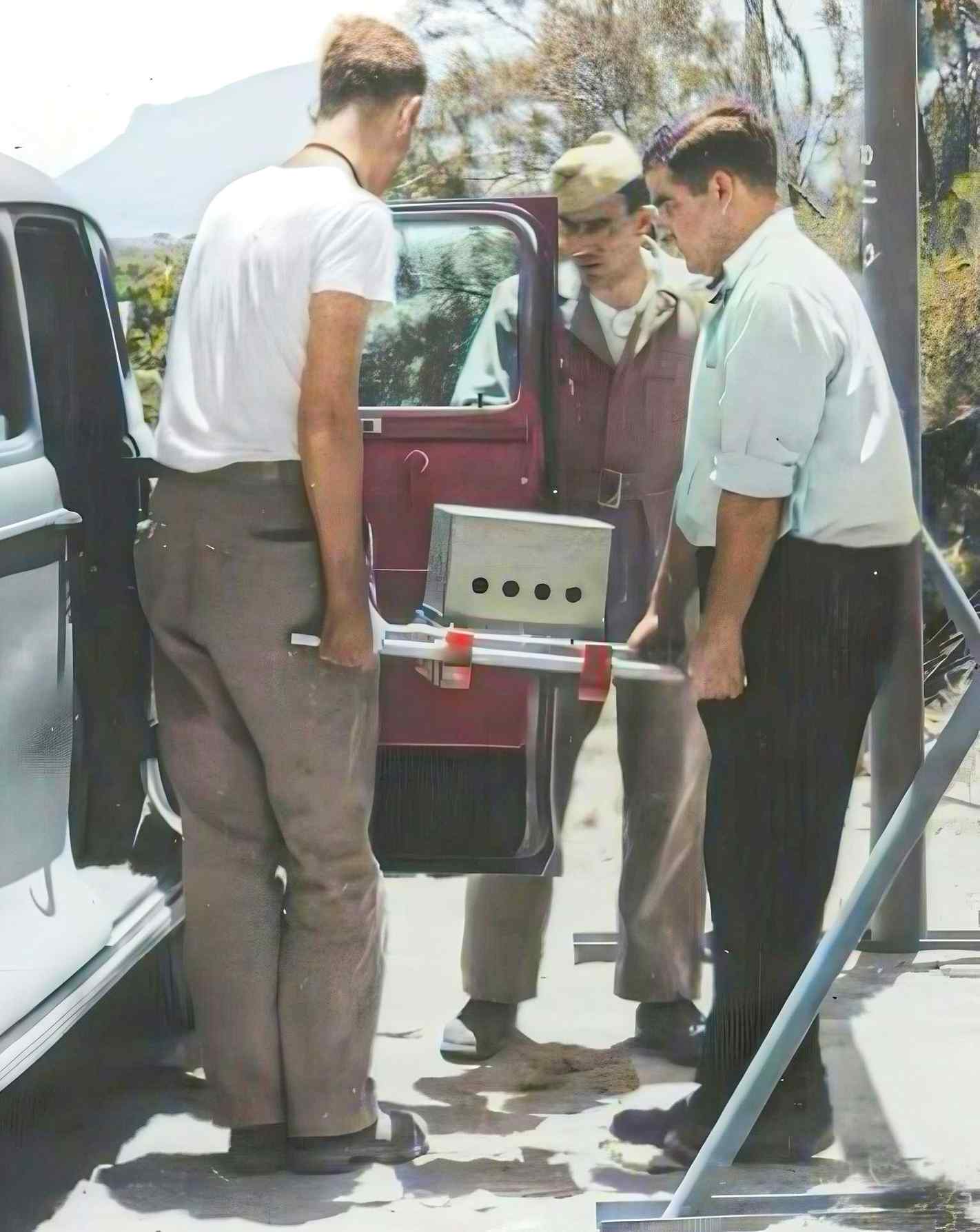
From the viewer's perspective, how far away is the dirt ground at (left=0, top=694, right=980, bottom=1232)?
269 cm

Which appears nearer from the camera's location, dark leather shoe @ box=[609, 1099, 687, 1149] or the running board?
the running board

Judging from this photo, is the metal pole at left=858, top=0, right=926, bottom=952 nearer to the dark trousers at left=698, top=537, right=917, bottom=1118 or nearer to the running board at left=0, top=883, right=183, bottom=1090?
the dark trousers at left=698, top=537, right=917, bottom=1118

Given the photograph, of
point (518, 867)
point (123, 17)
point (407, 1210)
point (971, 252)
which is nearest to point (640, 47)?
point (971, 252)

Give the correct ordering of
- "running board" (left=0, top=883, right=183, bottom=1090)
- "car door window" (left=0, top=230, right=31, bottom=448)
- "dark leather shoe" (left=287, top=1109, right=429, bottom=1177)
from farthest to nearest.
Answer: "dark leather shoe" (left=287, top=1109, right=429, bottom=1177), "car door window" (left=0, top=230, right=31, bottom=448), "running board" (left=0, top=883, right=183, bottom=1090)

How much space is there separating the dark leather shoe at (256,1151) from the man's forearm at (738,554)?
129 cm

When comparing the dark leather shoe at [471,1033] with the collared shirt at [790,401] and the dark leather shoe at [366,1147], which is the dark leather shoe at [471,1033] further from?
the collared shirt at [790,401]

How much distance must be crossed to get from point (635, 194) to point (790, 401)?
48 centimetres

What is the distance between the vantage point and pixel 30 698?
8.60ft

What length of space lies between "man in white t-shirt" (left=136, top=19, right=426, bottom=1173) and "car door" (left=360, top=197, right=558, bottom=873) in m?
0.04

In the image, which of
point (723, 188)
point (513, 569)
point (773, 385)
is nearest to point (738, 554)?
point (773, 385)

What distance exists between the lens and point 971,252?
2701 millimetres

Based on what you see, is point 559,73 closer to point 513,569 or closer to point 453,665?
point 513,569

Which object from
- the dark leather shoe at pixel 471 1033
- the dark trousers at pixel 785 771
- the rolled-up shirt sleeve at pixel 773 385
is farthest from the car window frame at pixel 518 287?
the dark leather shoe at pixel 471 1033

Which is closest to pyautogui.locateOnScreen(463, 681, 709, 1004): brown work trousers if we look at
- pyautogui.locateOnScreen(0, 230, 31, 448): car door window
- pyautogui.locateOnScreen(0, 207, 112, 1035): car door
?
pyautogui.locateOnScreen(0, 207, 112, 1035): car door
